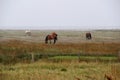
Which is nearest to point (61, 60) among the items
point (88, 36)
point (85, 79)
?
point (85, 79)

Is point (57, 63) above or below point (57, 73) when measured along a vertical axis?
below

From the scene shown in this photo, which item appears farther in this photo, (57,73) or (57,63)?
(57,63)

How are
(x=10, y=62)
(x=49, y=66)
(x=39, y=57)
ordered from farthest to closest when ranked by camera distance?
(x=39, y=57) → (x=10, y=62) → (x=49, y=66)

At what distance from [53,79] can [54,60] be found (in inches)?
460

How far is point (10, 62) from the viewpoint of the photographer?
2569 centimetres

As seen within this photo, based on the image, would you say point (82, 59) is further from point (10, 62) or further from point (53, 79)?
point (53, 79)

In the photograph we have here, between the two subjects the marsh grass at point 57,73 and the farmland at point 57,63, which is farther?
the farmland at point 57,63

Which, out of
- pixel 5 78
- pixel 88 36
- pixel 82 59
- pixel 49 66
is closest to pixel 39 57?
pixel 82 59

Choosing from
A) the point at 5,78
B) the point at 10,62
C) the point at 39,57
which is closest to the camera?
the point at 5,78

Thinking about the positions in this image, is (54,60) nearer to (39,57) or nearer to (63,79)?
(39,57)

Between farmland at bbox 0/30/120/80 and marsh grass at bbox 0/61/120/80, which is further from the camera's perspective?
farmland at bbox 0/30/120/80

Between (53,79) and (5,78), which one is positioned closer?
(53,79)

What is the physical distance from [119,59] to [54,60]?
5.22 m

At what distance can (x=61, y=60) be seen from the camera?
25984 mm
